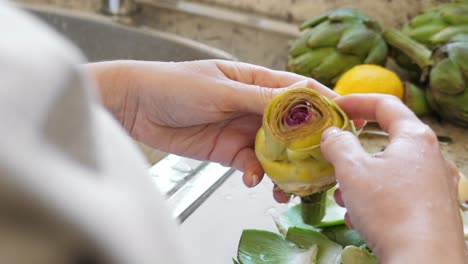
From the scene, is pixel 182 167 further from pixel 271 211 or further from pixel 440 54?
pixel 440 54

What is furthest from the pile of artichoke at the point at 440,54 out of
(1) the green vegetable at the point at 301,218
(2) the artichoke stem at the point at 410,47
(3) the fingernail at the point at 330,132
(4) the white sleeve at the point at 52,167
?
(4) the white sleeve at the point at 52,167

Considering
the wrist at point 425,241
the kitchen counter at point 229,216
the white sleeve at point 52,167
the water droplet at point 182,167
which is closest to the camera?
the white sleeve at point 52,167

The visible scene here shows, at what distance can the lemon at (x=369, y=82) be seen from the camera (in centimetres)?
79

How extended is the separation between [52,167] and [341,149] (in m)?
0.32

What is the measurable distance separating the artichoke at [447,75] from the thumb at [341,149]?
14.3 inches

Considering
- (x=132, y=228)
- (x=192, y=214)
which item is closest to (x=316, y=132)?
(x=192, y=214)

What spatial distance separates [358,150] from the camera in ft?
1.45

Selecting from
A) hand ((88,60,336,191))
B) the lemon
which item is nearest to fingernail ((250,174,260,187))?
hand ((88,60,336,191))

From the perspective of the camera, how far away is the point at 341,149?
45cm

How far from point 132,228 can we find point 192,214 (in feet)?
1.60

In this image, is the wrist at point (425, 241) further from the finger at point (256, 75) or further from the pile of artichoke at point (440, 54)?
the pile of artichoke at point (440, 54)

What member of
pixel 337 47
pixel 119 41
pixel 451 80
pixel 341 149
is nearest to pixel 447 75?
pixel 451 80

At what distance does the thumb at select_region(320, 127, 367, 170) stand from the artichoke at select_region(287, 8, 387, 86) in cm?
38

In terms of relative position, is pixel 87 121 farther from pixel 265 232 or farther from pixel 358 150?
pixel 265 232
